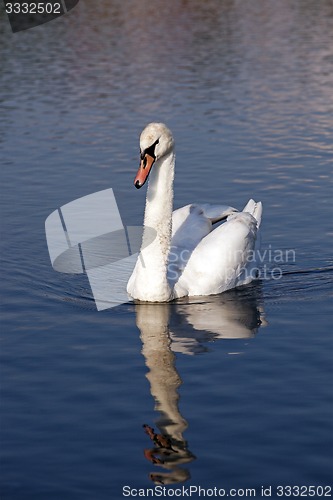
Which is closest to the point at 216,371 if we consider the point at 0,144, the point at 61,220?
the point at 61,220

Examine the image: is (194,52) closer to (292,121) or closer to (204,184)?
(292,121)

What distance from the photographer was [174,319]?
13.9 m

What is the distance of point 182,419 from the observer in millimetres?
10805

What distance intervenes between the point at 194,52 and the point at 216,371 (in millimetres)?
29353

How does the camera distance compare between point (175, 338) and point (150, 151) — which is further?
point (150, 151)

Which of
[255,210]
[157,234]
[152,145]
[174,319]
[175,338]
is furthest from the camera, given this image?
[255,210]

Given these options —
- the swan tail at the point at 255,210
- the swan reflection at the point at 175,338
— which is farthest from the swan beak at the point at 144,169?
the swan tail at the point at 255,210

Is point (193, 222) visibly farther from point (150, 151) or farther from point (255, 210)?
point (150, 151)

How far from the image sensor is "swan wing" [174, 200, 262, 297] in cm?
1462

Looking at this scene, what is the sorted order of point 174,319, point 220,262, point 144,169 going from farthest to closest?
point 220,262 < point 174,319 < point 144,169

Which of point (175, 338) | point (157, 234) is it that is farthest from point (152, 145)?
point (175, 338)

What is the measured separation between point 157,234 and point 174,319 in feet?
3.98

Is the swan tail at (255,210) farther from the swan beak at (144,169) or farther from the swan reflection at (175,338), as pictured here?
the swan beak at (144,169)

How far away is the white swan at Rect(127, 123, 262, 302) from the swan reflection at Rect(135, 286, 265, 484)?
0.61 feet
